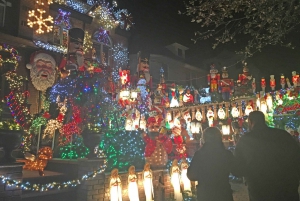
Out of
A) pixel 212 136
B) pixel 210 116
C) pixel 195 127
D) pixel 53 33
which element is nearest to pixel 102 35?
pixel 53 33

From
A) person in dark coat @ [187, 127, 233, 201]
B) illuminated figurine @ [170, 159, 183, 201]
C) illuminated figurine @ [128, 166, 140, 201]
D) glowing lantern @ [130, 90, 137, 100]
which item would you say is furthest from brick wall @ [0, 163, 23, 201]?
glowing lantern @ [130, 90, 137, 100]

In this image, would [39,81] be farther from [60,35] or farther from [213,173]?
[213,173]

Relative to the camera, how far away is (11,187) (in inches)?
197

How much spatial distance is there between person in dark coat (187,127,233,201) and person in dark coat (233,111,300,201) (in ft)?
1.02

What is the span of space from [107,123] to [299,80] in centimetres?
1228

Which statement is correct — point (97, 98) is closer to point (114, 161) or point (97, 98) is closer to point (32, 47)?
point (114, 161)

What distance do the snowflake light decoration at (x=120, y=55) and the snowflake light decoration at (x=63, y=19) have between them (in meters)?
4.17

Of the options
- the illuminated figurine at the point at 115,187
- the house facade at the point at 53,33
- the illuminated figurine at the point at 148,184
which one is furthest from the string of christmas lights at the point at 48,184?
the house facade at the point at 53,33

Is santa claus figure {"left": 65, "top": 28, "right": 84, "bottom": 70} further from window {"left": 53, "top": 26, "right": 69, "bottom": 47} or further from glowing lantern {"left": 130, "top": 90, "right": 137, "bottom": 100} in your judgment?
glowing lantern {"left": 130, "top": 90, "right": 137, "bottom": 100}

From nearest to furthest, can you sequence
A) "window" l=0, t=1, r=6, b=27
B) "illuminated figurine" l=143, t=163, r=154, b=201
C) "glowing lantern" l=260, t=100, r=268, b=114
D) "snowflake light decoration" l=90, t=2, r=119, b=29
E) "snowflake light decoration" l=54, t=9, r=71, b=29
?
"illuminated figurine" l=143, t=163, r=154, b=201 < "glowing lantern" l=260, t=100, r=268, b=114 < "window" l=0, t=1, r=6, b=27 < "snowflake light decoration" l=54, t=9, r=71, b=29 < "snowflake light decoration" l=90, t=2, r=119, b=29

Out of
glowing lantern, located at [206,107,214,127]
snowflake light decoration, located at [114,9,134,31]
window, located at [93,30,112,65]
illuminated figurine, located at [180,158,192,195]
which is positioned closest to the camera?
illuminated figurine, located at [180,158,192,195]

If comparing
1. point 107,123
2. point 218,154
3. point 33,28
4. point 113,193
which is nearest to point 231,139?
point 107,123

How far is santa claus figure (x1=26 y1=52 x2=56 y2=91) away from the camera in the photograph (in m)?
13.9

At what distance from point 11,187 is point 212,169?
4036mm
